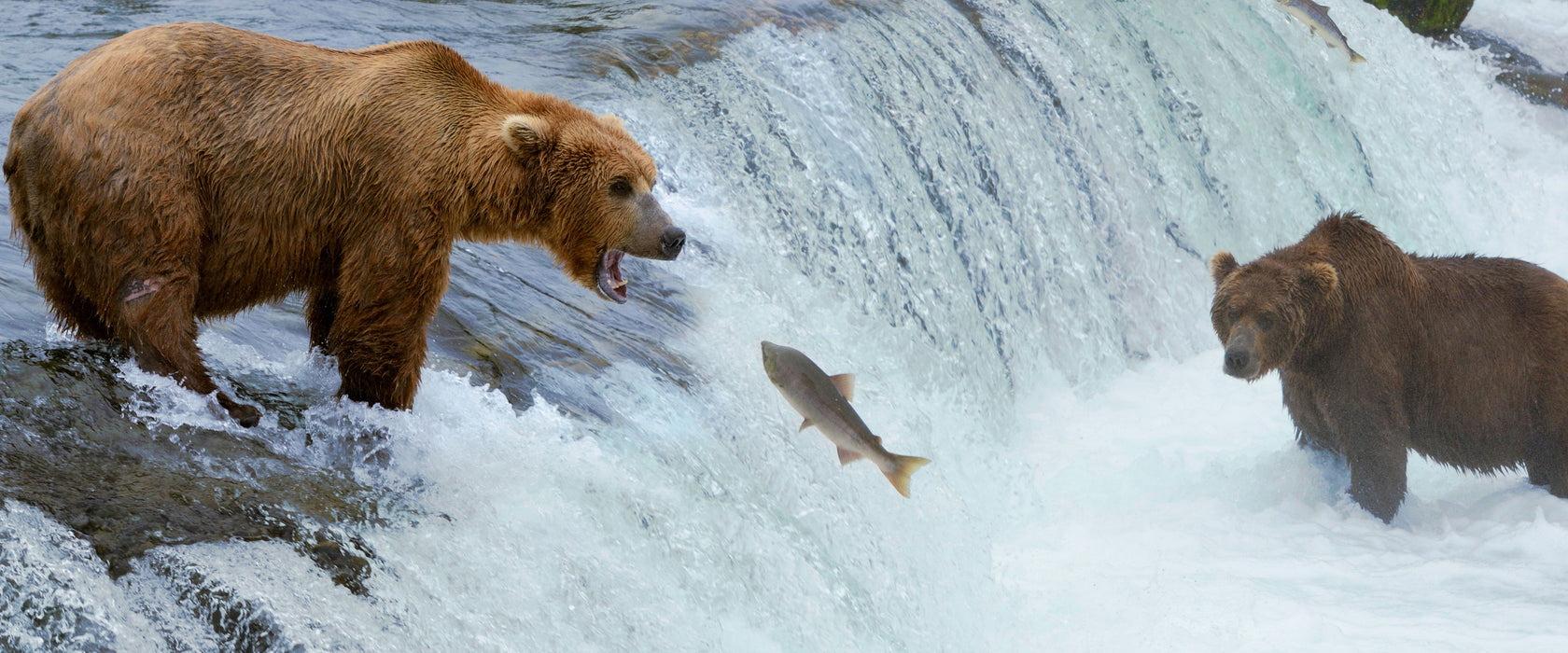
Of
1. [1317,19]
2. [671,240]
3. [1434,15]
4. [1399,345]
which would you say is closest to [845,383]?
[671,240]

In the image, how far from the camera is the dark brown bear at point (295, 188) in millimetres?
2869

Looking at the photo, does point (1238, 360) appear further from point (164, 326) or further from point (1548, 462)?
point (164, 326)

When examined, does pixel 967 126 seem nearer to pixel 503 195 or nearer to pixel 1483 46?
pixel 503 195

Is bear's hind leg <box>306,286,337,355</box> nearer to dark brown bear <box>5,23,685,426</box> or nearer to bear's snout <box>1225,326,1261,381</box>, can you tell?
dark brown bear <box>5,23,685,426</box>

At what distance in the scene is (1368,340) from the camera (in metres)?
4.86

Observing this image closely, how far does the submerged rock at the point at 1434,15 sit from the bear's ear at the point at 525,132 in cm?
1200

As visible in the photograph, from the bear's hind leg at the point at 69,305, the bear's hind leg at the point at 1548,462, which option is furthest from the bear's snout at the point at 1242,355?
the bear's hind leg at the point at 69,305

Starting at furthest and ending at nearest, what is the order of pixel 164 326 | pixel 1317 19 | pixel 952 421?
pixel 1317 19, pixel 952 421, pixel 164 326

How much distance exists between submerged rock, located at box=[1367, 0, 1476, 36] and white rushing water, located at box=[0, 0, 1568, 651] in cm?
362

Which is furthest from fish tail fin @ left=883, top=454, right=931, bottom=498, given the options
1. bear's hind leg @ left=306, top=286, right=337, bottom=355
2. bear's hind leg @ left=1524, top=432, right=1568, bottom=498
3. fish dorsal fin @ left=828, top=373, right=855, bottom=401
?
bear's hind leg @ left=1524, top=432, right=1568, bottom=498

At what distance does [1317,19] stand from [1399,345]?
19.6ft

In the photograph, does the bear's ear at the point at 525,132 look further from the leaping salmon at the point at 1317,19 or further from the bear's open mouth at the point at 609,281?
the leaping salmon at the point at 1317,19

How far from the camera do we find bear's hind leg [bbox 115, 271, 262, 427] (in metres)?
2.88

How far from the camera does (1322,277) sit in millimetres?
4746
